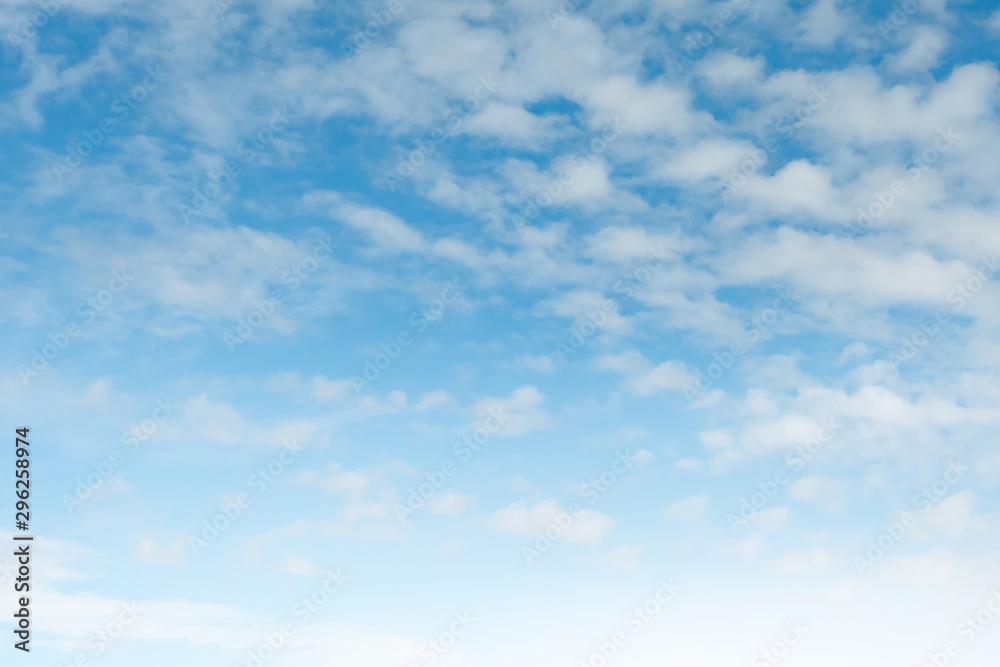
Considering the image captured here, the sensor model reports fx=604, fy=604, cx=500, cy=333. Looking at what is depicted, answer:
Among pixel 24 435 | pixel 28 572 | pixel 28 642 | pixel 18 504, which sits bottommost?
pixel 28 642

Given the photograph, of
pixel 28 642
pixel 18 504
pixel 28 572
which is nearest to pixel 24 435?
pixel 18 504

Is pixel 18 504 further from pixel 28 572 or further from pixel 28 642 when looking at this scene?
pixel 28 642

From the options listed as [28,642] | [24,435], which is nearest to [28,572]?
[28,642]

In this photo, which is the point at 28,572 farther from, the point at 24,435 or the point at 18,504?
the point at 24,435

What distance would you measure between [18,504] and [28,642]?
6966 mm

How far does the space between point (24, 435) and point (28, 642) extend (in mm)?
9845

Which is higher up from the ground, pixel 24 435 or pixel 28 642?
pixel 24 435

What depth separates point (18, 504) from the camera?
89.0 ft

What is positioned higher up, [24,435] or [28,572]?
[24,435]

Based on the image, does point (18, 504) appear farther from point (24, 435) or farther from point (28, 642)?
point (28, 642)

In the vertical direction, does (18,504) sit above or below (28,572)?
above

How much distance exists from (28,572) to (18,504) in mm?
3566

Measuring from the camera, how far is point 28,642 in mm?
28375

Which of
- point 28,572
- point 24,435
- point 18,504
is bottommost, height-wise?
point 28,572
